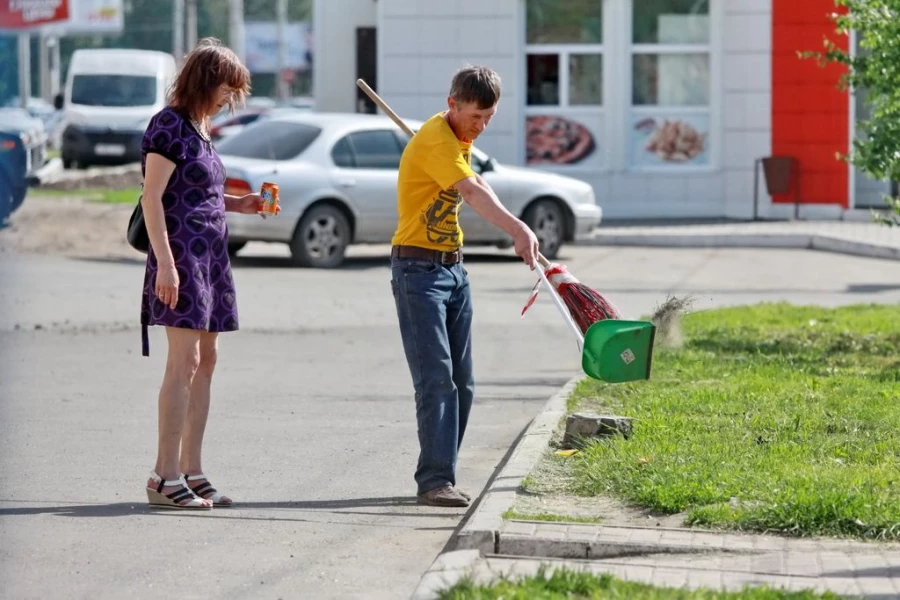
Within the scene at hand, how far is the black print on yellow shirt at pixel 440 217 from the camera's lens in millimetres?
6555

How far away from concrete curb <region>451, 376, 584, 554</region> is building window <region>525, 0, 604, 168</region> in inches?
640

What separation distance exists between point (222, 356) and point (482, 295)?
4.16m

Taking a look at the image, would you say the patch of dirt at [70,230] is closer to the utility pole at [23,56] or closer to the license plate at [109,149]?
the utility pole at [23,56]

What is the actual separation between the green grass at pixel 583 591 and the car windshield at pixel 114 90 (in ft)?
106

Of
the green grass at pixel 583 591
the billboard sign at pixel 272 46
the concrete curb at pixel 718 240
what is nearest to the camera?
the green grass at pixel 583 591

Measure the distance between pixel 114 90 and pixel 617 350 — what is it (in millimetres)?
31222

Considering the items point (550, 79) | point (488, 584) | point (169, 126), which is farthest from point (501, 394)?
point (550, 79)

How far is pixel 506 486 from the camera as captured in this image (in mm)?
6336

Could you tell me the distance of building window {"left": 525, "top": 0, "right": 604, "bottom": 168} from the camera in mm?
24625

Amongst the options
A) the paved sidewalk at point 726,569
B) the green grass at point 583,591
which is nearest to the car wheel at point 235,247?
the paved sidewalk at point 726,569

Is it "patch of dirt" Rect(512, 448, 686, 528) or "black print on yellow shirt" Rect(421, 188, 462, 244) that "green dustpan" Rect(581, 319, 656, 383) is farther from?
"black print on yellow shirt" Rect(421, 188, 462, 244)

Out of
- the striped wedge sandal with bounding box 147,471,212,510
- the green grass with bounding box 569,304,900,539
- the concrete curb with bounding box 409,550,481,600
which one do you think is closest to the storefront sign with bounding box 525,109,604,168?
the green grass with bounding box 569,304,900,539

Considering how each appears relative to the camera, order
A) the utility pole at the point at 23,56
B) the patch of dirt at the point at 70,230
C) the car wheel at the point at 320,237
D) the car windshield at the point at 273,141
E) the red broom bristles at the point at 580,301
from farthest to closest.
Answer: the patch of dirt at the point at 70,230 → the car windshield at the point at 273,141 → the car wheel at the point at 320,237 → the red broom bristles at the point at 580,301 → the utility pole at the point at 23,56

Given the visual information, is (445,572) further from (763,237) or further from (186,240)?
(763,237)
